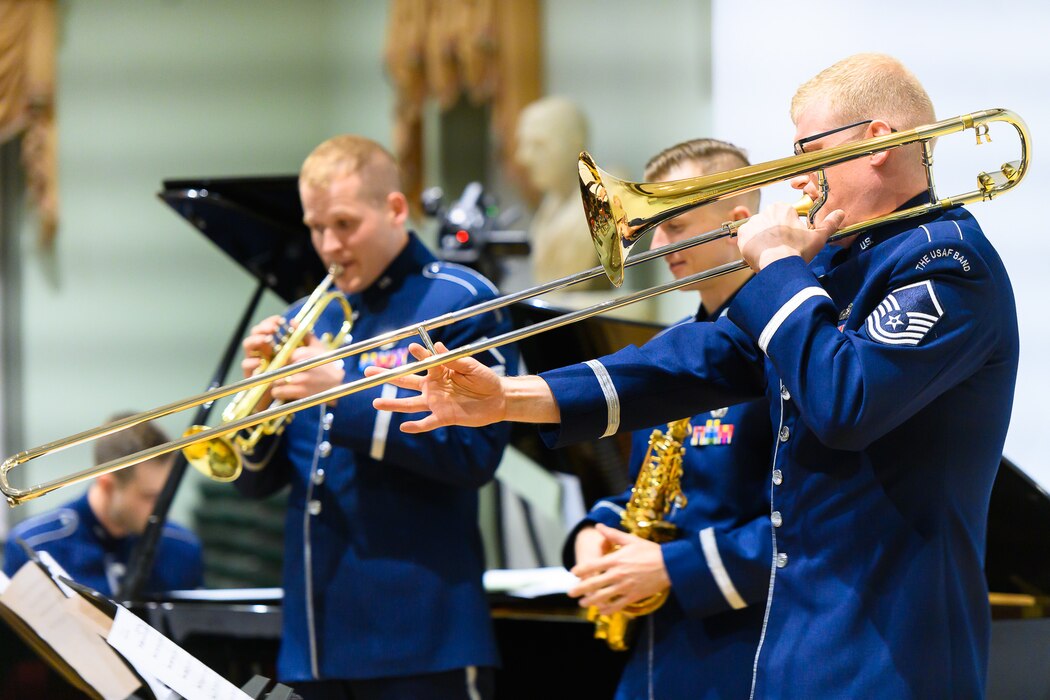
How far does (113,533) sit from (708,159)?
2156mm

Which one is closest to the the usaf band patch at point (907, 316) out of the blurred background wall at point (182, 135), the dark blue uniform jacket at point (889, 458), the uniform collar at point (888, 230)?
the dark blue uniform jacket at point (889, 458)

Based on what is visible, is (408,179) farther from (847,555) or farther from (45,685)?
(847,555)

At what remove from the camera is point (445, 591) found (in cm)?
251

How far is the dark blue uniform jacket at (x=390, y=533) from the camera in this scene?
97.0 inches

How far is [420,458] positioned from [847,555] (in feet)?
3.22

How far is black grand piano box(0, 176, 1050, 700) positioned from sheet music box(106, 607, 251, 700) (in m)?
0.29

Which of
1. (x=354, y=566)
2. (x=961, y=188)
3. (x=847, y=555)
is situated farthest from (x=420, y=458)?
(x=961, y=188)

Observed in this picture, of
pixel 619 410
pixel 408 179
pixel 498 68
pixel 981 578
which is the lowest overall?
pixel 981 578

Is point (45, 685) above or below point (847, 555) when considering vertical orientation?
below

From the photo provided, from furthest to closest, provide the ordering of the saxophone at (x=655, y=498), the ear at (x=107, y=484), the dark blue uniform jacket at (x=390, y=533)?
the ear at (x=107, y=484), the dark blue uniform jacket at (x=390, y=533), the saxophone at (x=655, y=498)

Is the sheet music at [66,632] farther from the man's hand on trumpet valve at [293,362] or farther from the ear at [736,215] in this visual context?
the ear at [736,215]

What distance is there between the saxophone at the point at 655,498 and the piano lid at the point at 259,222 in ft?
4.43

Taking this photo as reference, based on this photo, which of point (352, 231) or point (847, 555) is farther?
point (352, 231)

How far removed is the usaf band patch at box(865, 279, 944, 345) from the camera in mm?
1590
